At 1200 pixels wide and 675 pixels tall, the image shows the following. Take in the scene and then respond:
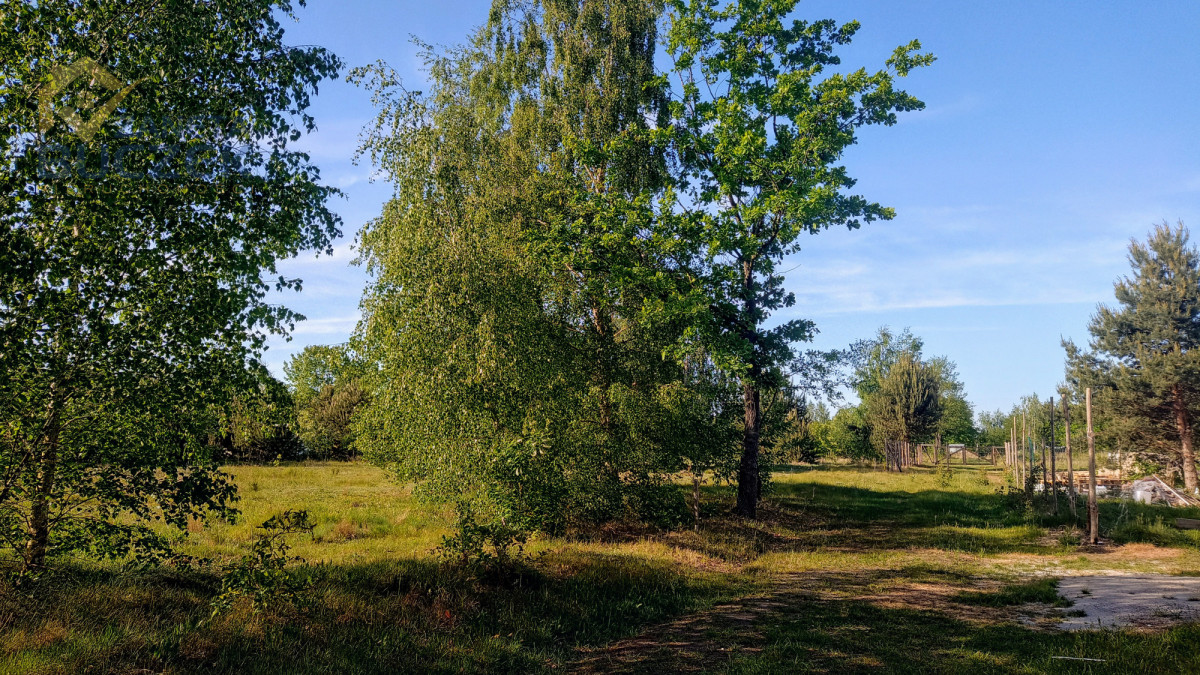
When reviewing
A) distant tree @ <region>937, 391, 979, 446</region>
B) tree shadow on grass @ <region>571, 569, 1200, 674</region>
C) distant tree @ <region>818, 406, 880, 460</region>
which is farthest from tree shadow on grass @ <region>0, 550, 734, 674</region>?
distant tree @ <region>937, 391, 979, 446</region>

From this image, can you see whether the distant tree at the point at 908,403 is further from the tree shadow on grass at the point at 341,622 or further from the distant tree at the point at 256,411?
the distant tree at the point at 256,411

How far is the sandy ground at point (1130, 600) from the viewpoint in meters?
9.72

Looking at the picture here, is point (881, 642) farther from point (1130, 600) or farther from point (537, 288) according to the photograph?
point (537, 288)

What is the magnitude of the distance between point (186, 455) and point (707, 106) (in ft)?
61.8

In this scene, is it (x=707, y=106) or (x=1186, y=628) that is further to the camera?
(x=707, y=106)

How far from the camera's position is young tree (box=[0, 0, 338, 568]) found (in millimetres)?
6707

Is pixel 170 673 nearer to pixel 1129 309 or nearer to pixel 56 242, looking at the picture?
pixel 56 242

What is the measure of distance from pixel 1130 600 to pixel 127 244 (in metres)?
15.9

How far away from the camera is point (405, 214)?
42.3ft

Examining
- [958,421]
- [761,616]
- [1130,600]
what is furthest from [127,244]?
[958,421]

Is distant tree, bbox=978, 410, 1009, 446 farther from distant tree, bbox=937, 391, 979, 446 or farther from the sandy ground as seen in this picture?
the sandy ground

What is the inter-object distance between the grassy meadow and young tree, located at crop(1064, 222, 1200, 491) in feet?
58.2

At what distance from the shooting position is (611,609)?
1127 centimetres

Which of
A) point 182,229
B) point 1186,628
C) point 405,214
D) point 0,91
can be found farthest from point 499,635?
point 1186,628
